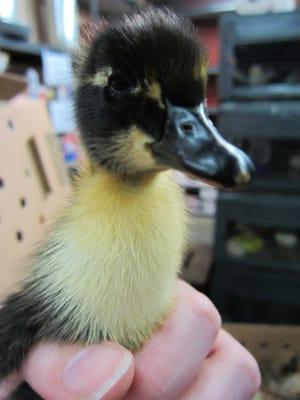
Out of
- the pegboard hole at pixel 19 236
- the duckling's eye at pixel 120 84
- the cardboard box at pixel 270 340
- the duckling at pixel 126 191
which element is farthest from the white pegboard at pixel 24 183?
the cardboard box at pixel 270 340

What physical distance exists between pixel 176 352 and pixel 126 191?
7.8 inches

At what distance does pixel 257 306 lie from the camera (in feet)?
4.51

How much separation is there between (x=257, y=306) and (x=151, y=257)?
1.06 meters

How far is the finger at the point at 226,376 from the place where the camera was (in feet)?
1.69

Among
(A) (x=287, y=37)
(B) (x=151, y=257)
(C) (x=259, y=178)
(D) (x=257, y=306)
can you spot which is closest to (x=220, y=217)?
(C) (x=259, y=178)

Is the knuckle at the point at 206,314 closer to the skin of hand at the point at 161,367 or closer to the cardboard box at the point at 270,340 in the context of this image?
the skin of hand at the point at 161,367

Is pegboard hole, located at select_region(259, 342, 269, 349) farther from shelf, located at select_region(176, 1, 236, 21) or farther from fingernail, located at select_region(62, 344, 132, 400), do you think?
shelf, located at select_region(176, 1, 236, 21)

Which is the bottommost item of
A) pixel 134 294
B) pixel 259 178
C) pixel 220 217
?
pixel 220 217

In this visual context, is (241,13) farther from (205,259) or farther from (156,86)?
(156,86)

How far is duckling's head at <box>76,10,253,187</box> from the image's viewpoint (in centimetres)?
35

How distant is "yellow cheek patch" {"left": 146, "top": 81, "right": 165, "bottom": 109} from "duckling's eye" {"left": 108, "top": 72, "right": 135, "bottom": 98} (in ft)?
0.05

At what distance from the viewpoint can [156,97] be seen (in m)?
0.37

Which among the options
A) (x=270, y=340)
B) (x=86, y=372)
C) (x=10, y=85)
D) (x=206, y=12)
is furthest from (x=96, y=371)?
(x=206, y=12)

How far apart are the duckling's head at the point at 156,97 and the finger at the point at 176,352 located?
0.20 metres
